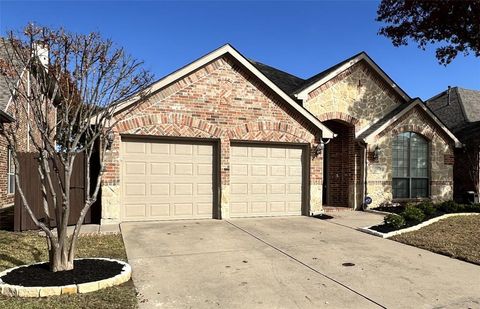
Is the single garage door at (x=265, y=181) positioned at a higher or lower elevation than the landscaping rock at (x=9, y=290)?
higher

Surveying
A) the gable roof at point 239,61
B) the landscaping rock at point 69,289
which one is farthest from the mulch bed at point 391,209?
the landscaping rock at point 69,289

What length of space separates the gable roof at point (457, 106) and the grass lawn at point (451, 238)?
10782 mm

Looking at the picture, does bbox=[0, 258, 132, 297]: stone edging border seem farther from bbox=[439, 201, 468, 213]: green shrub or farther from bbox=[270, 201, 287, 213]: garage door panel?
bbox=[439, 201, 468, 213]: green shrub

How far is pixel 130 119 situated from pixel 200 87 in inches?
89.4

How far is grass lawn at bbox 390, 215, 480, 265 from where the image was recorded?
8195 millimetres

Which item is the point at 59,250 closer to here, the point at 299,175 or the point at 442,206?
the point at 299,175

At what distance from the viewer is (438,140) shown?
665 inches

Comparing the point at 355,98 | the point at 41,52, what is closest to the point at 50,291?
the point at 41,52

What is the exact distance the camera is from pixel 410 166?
16.6m

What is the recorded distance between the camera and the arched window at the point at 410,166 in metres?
16.4

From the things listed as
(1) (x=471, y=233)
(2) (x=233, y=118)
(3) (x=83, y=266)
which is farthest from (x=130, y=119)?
(1) (x=471, y=233)

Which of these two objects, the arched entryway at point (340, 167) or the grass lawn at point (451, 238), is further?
the arched entryway at point (340, 167)

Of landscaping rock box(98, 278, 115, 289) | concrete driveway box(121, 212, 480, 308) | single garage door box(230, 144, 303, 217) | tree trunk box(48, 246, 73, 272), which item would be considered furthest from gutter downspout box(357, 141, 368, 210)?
tree trunk box(48, 246, 73, 272)

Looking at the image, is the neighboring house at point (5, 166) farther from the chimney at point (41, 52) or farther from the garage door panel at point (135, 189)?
the chimney at point (41, 52)
